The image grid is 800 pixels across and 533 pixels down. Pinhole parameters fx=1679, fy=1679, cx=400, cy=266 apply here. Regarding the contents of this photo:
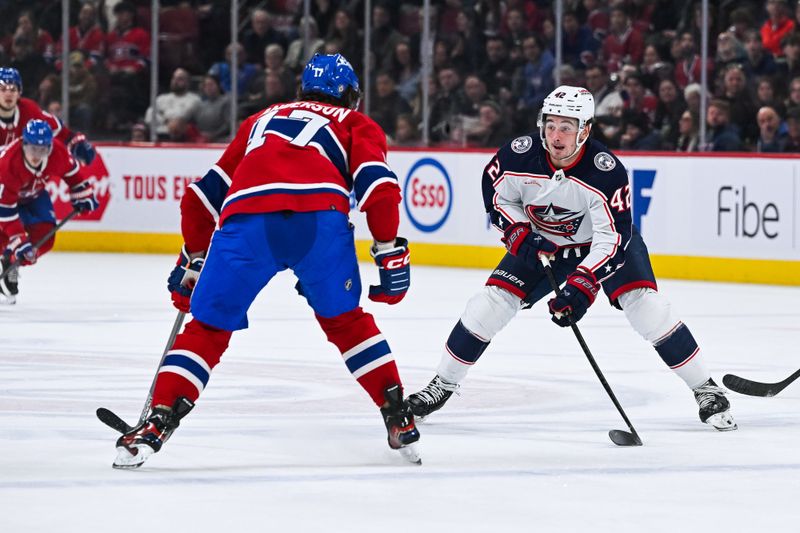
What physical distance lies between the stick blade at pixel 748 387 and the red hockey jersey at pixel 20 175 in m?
5.12

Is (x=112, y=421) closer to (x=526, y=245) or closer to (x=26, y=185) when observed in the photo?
(x=526, y=245)

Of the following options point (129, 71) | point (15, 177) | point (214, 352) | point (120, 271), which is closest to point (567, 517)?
point (214, 352)

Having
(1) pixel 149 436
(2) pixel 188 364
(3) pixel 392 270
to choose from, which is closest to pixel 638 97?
(3) pixel 392 270

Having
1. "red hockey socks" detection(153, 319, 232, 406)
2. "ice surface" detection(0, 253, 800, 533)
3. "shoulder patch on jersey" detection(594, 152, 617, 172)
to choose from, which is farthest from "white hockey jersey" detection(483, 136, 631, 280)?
"red hockey socks" detection(153, 319, 232, 406)

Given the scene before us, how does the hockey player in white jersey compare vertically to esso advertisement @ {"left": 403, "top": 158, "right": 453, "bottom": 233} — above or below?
above

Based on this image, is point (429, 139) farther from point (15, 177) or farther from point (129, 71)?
point (15, 177)

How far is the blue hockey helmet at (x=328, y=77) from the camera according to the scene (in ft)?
15.3

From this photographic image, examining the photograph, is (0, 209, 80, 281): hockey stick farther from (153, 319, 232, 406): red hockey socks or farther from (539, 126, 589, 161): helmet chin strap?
(153, 319, 232, 406): red hockey socks

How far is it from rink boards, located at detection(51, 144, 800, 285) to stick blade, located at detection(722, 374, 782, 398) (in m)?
3.28

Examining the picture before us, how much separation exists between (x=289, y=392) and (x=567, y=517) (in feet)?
7.90

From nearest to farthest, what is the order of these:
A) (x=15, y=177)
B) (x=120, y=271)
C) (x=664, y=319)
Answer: (x=664, y=319), (x=15, y=177), (x=120, y=271)

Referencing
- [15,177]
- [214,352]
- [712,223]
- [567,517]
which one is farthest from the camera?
[712,223]

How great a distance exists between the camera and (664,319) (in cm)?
533

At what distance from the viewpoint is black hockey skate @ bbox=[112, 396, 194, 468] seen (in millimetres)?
4305
